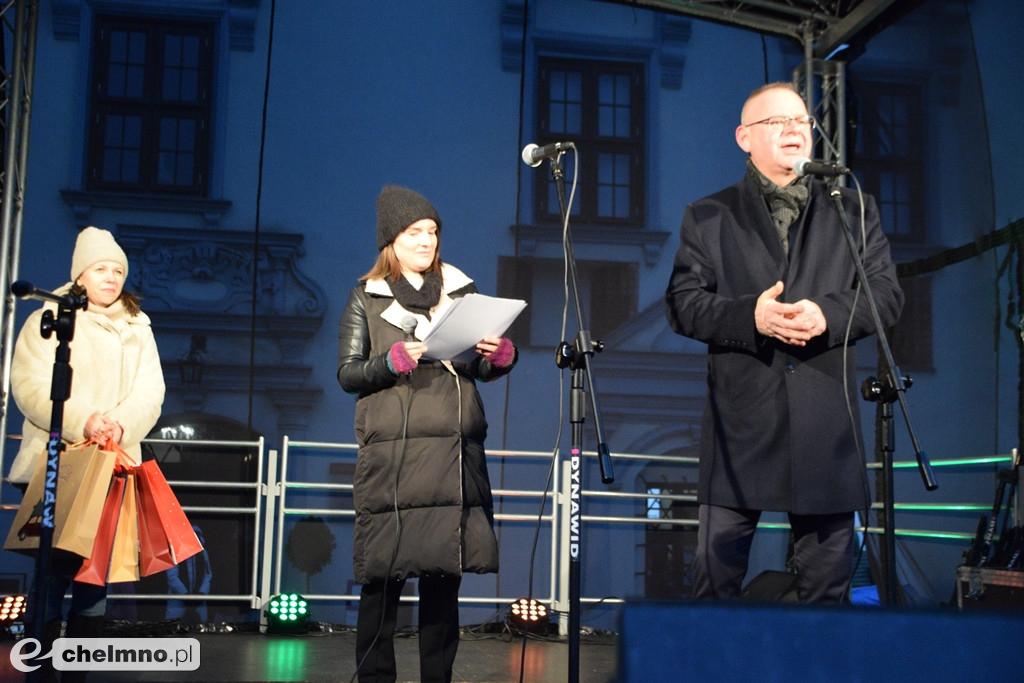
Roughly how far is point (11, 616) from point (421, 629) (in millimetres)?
2668

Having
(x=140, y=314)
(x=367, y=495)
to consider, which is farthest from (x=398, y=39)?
(x=367, y=495)

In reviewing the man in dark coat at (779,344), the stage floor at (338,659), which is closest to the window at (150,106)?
the stage floor at (338,659)

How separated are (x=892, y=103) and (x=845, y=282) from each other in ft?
13.9

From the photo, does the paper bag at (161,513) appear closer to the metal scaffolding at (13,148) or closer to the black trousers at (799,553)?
the black trousers at (799,553)

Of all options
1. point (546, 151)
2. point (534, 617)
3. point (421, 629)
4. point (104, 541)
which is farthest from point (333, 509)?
point (546, 151)

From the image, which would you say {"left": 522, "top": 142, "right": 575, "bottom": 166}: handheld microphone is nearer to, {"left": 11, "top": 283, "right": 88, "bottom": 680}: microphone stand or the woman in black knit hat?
the woman in black knit hat

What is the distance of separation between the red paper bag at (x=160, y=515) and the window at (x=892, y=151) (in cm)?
457

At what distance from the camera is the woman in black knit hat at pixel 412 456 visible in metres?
2.47

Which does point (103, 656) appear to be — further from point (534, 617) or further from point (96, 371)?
point (534, 617)

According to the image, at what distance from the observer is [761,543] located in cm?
562

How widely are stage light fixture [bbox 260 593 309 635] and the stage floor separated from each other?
0.06 meters

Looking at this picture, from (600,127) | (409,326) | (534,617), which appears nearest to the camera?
(409,326)

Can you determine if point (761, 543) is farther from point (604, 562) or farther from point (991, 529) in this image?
point (991, 529)

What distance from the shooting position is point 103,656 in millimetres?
2812
